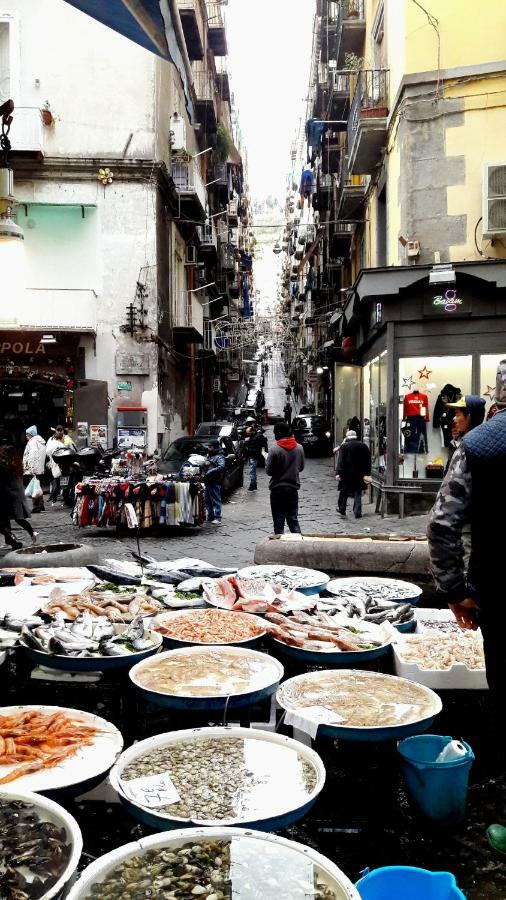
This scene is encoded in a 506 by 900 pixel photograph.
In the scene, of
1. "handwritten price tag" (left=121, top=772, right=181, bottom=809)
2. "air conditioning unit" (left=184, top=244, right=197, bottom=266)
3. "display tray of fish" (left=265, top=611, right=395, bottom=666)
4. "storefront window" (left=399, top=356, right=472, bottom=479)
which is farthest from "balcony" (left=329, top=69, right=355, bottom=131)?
"handwritten price tag" (left=121, top=772, right=181, bottom=809)

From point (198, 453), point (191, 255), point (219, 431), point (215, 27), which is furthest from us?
point (215, 27)

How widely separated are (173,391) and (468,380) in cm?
1354

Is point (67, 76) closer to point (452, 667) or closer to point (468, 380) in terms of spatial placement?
point (468, 380)

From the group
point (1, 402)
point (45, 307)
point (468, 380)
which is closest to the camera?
point (468, 380)

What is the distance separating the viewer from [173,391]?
24.4 meters

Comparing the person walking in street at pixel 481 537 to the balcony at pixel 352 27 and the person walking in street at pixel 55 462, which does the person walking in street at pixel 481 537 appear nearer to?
the person walking in street at pixel 55 462

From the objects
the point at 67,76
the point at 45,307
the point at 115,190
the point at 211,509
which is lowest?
the point at 211,509

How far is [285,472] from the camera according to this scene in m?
10.3

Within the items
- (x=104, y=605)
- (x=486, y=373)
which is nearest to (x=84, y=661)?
(x=104, y=605)

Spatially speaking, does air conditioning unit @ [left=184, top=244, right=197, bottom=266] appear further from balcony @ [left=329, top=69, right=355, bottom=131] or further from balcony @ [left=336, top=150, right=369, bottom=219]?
balcony @ [left=336, top=150, right=369, bottom=219]

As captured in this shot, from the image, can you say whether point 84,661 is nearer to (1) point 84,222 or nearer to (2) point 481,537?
(2) point 481,537

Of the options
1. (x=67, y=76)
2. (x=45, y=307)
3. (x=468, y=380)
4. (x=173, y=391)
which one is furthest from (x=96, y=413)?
(x=468, y=380)

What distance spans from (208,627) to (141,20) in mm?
3434

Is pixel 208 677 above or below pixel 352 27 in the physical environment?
below
